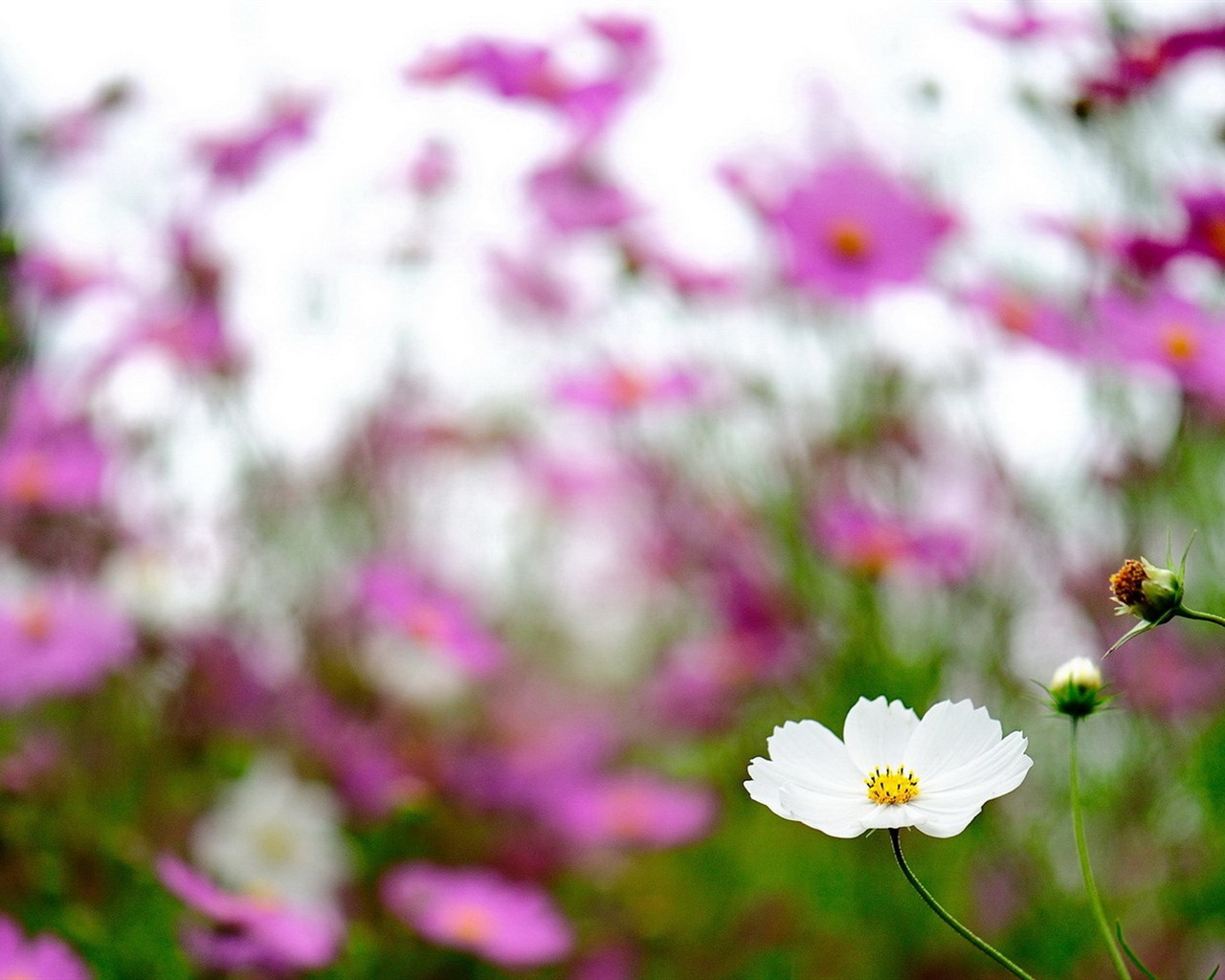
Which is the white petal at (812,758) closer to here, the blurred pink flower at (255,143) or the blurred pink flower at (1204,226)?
the blurred pink flower at (1204,226)

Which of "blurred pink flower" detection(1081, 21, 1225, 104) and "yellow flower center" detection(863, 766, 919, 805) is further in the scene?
"blurred pink flower" detection(1081, 21, 1225, 104)

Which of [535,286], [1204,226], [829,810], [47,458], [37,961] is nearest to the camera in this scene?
[829,810]

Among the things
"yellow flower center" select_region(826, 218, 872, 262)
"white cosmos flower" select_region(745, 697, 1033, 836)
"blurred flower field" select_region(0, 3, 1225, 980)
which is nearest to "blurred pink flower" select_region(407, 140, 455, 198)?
"blurred flower field" select_region(0, 3, 1225, 980)

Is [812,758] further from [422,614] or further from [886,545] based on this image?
[422,614]

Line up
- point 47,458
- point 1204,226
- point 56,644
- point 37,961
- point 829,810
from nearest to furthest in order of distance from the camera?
point 829,810 < point 37,961 < point 1204,226 < point 56,644 < point 47,458

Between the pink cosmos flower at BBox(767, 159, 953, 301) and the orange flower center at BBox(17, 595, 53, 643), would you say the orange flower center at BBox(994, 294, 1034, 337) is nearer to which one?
the pink cosmos flower at BBox(767, 159, 953, 301)

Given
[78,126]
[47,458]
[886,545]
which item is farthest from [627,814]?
[78,126]

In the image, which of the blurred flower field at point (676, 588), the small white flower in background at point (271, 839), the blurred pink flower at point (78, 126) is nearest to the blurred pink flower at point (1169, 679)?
the blurred flower field at point (676, 588)
